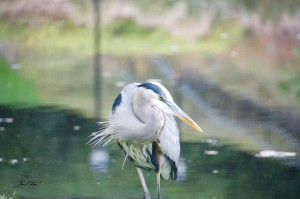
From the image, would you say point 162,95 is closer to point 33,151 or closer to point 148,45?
point 33,151

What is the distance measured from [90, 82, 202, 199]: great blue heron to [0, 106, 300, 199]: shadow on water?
56 centimetres

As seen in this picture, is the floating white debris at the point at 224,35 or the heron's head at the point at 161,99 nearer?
the heron's head at the point at 161,99

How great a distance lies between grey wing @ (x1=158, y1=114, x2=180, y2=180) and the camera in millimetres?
5668

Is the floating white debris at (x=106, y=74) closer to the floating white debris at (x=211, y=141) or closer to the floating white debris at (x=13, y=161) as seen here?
the floating white debris at (x=211, y=141)

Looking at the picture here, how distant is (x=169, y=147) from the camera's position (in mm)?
5711

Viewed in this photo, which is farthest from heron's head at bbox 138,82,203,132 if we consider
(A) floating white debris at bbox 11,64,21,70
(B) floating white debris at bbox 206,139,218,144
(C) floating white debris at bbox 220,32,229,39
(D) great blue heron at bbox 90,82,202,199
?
(C) floating white debris at bbox 220,32,229,39

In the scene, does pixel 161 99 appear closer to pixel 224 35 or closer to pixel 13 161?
pixel 13 161

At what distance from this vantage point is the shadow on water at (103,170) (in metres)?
6.32

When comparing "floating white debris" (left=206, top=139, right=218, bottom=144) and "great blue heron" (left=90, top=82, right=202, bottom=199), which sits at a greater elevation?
"great blue heron" (left=90, top=82, right=202, bottom=199)

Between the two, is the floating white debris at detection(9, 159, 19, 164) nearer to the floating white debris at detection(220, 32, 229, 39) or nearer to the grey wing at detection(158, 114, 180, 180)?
the grey wing at detection(158, 114, 180, 180)

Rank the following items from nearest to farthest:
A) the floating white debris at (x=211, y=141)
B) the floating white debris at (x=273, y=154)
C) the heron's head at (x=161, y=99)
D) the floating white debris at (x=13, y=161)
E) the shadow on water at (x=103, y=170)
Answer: the heron's head at (x=161, y=99) < the shadow on water at (x=103, y=170) < the floating white debris at (x=13, y=161) < the floating white debris at (x=273, y=154) < the floating white debris at (x=211, y=141)

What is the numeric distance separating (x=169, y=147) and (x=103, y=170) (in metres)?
1.26

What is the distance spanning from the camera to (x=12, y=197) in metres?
6.02

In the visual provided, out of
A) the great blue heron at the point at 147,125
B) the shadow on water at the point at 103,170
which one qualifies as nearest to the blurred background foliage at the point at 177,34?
the shadow on water at the point at 103,170
